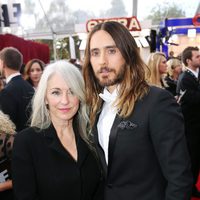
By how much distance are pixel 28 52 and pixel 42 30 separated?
7.24 meters

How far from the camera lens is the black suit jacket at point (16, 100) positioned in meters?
3.13

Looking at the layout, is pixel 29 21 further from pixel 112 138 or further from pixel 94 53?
pixel 112 138

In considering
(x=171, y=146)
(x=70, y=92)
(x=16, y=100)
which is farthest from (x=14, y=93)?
(x=171, y=146)

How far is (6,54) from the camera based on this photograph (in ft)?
11.1

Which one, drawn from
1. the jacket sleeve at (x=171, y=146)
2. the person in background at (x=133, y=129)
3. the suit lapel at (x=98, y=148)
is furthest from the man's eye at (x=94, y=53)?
the jacket sleeve at (x=171, y=146)

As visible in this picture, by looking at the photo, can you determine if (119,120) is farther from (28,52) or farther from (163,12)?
(163,12)

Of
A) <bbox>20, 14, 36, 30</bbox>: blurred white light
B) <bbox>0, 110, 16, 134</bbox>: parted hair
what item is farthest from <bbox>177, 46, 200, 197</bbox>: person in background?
<bbox>20, 14, 36, 30</bbox>: blurred white light

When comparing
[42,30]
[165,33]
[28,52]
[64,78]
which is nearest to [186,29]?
[165,33]

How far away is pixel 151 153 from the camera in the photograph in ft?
4.71

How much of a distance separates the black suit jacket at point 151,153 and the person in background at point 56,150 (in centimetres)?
16

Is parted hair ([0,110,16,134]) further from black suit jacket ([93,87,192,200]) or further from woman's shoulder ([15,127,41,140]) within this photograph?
black suit jacket ([93,87,192,200])

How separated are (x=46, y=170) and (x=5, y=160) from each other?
0.32 metres

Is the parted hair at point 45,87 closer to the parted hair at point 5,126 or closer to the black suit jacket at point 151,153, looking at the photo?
the parted hair at point 5,126

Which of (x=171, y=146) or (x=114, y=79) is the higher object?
(x=114, y=79)
